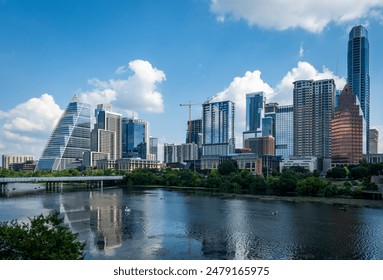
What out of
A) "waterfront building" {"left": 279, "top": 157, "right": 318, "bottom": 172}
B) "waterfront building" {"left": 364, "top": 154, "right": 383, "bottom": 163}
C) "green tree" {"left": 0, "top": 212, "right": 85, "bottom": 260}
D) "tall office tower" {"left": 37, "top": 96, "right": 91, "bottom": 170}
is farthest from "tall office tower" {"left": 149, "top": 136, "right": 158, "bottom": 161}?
"green tree" {"left": 0, "top": 212, "right": 85, "bottom": 260}

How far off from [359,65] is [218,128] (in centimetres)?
3441

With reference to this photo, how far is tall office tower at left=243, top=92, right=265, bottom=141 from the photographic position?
5763 centimetres

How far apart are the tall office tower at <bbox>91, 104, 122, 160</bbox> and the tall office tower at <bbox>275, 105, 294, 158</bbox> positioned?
33918 millimetres

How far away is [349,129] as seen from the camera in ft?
175

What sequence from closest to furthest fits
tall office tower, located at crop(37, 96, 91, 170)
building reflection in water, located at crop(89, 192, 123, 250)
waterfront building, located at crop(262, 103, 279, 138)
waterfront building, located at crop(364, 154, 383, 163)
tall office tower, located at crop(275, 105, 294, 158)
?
building reflection in water, located at crop(89, 192, 123, 250)
waterfront building, located at crop(364, 154, 383, 163)
tall office tower, located at crop(37, 96, 91, 170)
waterfront building, located at crop(262, 103, 279, 138)
tall office tower, located at crop(275, 105, 294, 158)

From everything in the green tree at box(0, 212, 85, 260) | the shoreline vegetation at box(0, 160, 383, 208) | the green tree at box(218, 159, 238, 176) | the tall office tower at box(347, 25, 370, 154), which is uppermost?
the tall office tower at box(347, 25, 370, 154)

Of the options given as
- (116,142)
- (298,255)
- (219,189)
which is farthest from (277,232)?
(116,142)

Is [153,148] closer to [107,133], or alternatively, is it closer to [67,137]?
[107,133]

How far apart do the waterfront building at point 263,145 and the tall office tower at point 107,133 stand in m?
27.9

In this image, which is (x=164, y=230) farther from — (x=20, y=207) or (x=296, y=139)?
(x=296, y=139)

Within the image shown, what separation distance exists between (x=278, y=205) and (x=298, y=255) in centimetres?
1200

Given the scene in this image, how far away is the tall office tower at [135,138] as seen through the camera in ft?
232

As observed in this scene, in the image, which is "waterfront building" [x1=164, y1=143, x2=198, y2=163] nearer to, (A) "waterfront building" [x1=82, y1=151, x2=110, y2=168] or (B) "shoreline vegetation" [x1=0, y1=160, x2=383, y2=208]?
(A) "waterfront building" [x1=82, y1=151, x2=110, y2=168]

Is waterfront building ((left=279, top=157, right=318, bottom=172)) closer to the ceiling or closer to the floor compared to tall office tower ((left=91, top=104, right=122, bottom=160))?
closer to the floor
